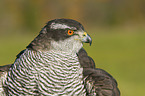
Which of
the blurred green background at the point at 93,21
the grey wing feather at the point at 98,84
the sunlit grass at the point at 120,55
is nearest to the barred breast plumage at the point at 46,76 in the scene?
the grey wing feather at the point at 98,84

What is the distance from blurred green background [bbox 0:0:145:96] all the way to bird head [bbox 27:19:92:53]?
1591cm

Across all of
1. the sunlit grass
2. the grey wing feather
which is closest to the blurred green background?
the sunlit grass

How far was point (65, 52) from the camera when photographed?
16.0 ft

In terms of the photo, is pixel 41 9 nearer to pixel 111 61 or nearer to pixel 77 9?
pixel 77 9

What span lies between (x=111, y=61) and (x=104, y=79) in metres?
14.6

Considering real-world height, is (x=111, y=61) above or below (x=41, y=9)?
below

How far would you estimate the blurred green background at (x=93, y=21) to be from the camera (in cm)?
2353

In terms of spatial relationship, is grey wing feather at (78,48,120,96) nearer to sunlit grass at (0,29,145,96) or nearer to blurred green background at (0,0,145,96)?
sunlit grass at (0,29,145,96)

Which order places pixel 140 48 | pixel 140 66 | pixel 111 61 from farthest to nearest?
pixel 140 48
pixel 111 61
pixel 140 66

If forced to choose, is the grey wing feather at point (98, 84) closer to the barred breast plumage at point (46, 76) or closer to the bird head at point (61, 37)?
the barred breast plumage at point (46, 76)

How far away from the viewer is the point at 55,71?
4758 mm

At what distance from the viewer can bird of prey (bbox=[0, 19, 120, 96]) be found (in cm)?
472

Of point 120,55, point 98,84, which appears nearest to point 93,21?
point 120,55

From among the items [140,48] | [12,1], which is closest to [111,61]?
[140,48]
